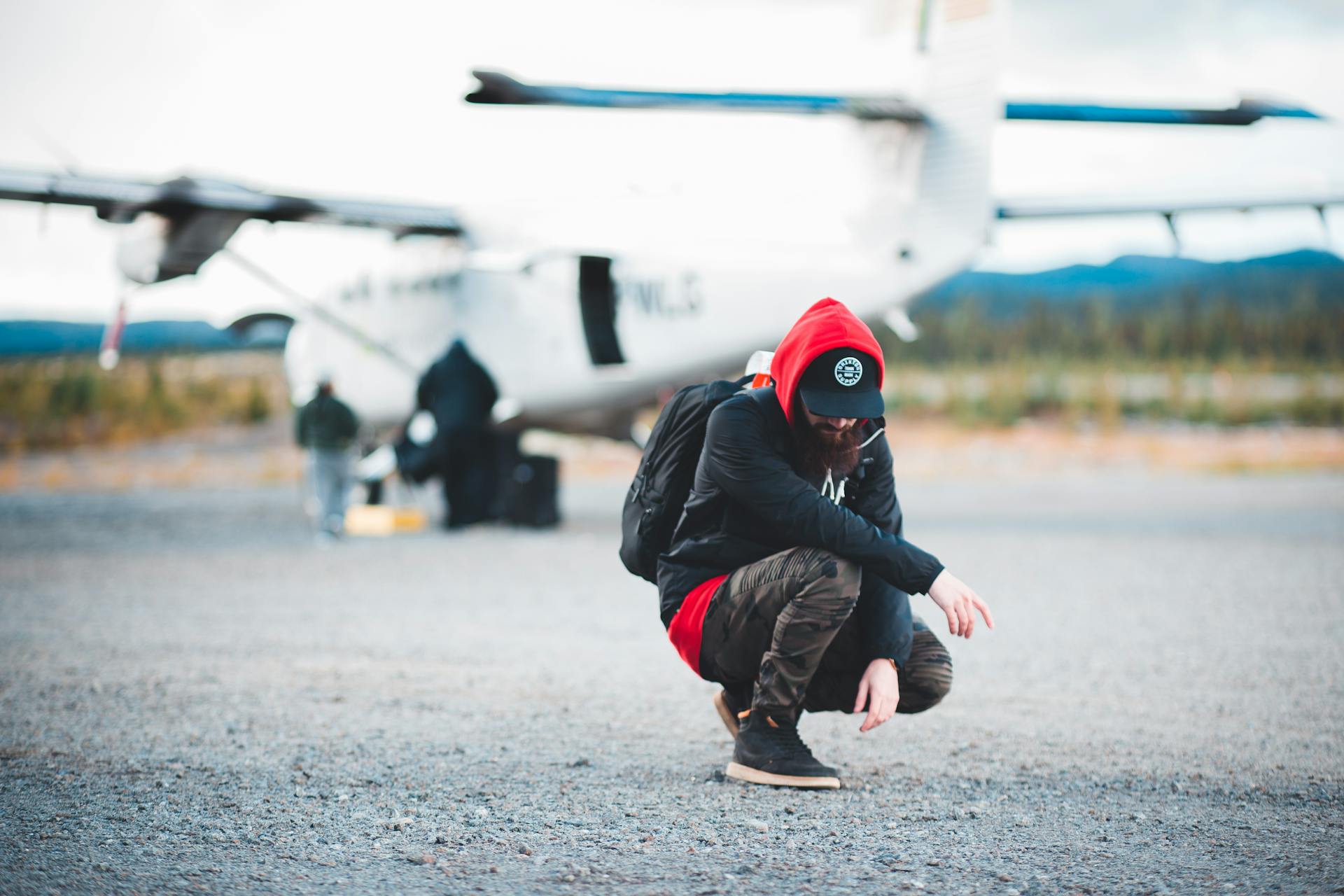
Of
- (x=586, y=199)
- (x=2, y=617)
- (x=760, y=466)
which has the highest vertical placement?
(x=586, y=199)

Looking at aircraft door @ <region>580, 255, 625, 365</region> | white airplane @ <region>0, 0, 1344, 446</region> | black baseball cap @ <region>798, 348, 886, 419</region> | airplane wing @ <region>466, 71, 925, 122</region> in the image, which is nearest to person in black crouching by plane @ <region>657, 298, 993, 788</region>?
black baseball cap @ <region>798, 348, 886, 419</region>

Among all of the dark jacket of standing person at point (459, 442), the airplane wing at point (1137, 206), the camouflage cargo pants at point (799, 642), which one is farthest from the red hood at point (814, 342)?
the airplane wing at point (1137, 206)

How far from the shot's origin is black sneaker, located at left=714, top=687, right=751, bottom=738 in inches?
140

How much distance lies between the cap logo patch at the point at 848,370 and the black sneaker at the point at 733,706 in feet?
3.29

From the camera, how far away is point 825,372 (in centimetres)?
315

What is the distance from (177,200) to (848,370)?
1011cm

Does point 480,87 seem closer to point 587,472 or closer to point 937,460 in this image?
point 587,472

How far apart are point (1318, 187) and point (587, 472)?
657 inches

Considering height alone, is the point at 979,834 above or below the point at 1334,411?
below

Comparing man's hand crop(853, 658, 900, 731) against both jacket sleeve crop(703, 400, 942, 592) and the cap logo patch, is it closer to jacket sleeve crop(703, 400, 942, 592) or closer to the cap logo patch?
jacket sleeve crop(703, 400, 942, 592)

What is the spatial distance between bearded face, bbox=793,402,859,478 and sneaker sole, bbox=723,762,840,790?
33.4 inches

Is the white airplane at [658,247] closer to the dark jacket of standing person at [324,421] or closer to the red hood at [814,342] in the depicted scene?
the dark jacket of standing person at [324,421]

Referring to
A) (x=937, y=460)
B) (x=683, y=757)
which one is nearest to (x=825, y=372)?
(x=683, y=757)

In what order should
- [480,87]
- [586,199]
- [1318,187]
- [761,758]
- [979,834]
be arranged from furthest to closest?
[586,199] → [1318,187] → [480,87] → [761,758] → [979,834]
